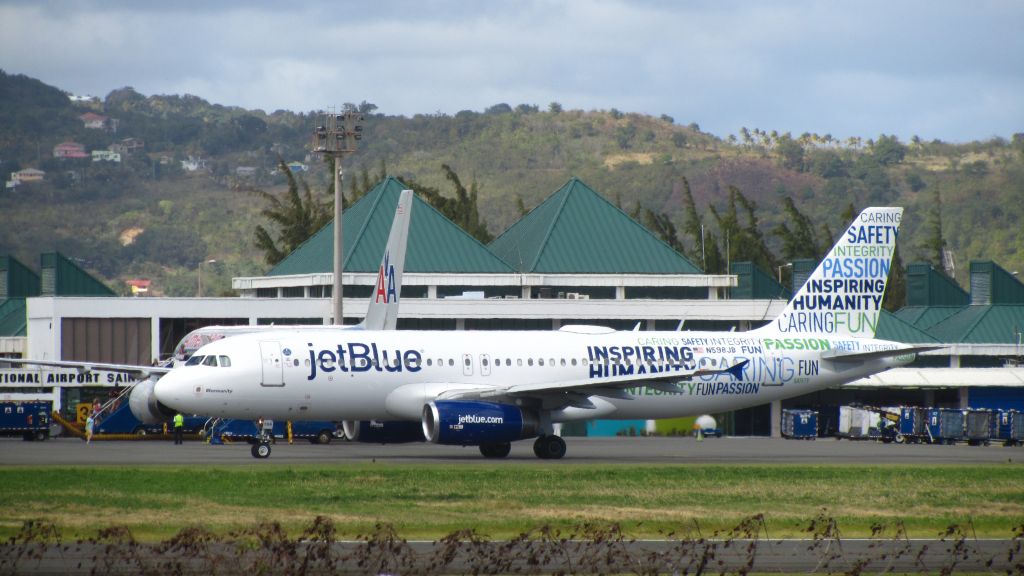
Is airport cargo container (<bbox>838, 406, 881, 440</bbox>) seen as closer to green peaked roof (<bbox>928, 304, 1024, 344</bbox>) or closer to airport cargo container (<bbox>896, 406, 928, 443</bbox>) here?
airport cargo container (<bbox>896, 406, 928, 443</bbox>)

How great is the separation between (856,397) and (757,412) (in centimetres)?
516

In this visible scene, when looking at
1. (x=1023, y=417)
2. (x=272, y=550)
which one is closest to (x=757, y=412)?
(x=1023, y=417)

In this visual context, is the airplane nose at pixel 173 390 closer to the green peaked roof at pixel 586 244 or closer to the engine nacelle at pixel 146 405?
the engine nacelle at pixel 146 405

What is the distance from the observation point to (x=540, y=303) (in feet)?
251

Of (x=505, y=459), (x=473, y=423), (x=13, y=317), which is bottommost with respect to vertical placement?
(x=505, y=459)

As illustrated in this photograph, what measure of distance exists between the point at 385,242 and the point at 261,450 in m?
36.6

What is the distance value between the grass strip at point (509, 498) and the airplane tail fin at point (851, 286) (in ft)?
41.2

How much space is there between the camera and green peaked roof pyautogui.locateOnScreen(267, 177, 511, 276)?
79250 mm

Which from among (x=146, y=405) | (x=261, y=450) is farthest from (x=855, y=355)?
(x=146, y=405)

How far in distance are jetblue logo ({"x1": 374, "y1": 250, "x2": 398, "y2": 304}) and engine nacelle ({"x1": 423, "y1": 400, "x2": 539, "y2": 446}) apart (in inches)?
612

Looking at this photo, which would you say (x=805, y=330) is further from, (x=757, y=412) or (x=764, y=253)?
(x=764, y=253)

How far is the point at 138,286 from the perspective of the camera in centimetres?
17475

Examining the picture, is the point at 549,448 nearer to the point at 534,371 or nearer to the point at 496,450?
the point at 496,450

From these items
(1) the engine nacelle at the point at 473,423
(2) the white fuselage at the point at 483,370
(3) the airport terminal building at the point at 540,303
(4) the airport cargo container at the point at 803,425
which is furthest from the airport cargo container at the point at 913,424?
(1) the engine nacelle at the point at 473,423
